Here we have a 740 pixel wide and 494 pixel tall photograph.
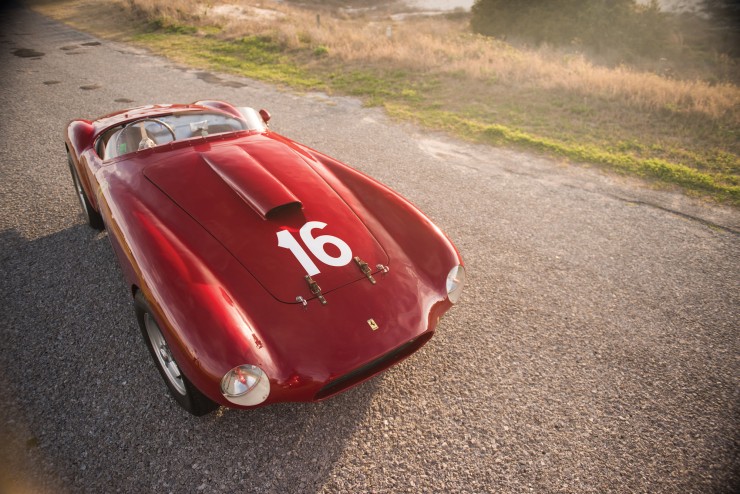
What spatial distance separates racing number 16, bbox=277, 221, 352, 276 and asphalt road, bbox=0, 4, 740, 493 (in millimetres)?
904

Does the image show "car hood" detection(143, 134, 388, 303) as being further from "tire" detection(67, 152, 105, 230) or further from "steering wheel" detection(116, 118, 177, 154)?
"tire" detection(67, 152, 105, 230)

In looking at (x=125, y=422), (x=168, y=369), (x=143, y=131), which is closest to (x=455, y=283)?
(x=168, y=369)

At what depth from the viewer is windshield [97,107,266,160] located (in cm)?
362

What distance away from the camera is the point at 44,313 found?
3.34 meters

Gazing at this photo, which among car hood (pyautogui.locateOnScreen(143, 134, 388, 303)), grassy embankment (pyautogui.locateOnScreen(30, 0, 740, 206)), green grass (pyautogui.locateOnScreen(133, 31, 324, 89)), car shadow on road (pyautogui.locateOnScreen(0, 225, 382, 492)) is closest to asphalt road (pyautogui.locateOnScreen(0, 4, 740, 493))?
car shadow on road (pyautogui.locateOnScreen(0, 225, 382, 492))

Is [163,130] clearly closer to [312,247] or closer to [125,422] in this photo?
[312,247]

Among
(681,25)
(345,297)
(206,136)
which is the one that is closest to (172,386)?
(345,297)

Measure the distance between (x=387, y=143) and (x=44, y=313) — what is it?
17.1 feet

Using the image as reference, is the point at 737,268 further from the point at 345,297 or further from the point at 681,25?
the point at 681,25

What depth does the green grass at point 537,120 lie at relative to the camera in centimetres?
627

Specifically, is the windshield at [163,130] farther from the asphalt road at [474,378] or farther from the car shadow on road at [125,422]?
the car shadow on road at [125,422]

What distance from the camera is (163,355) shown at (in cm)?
270

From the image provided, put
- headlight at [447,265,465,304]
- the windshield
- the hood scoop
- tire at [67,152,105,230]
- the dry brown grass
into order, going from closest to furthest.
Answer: headlight at [447,265,465,304] < the hood scoop < the windshield < tire at [67,152,105,230] < the dry brown grass

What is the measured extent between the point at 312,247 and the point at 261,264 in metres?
0.36
